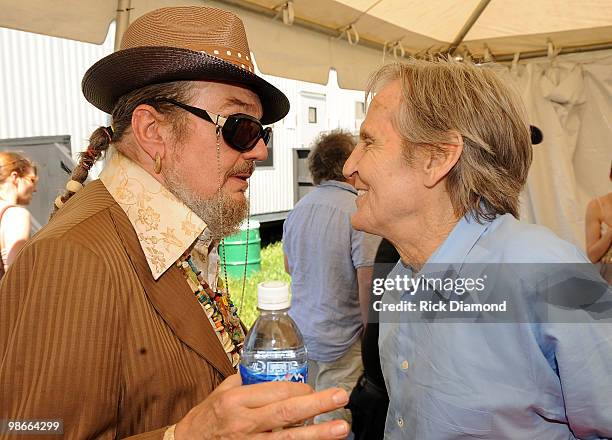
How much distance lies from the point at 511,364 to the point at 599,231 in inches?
123

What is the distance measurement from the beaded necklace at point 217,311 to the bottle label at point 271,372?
1.34ft

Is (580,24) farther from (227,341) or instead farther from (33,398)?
(33,398)

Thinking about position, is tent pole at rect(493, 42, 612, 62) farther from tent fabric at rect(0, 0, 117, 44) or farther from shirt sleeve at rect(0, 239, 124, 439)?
shirt sleeve at rect(0, 239, 124, 439)

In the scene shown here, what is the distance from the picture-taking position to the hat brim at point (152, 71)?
1414 millimetres

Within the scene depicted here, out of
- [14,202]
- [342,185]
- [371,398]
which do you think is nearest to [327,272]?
[342,185]

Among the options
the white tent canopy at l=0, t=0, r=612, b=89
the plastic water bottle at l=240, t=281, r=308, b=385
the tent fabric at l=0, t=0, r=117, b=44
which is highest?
the white tent canopy at l=0, t=0, r=612, b=89

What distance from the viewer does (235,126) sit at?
1535 millimetres

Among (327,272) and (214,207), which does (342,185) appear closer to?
(327,272)

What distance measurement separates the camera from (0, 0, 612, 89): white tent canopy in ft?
7.42

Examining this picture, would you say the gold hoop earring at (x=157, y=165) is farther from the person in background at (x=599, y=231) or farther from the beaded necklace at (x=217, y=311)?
the person in background at (x=599, y=231)

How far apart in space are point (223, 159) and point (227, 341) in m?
0.54

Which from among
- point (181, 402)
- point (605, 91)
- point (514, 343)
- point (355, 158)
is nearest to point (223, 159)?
point (355, 158)

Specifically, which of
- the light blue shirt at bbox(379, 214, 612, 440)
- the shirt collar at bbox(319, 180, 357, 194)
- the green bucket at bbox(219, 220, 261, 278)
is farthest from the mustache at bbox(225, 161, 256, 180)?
the green bucket at bbox(219, 220, 261, 278)

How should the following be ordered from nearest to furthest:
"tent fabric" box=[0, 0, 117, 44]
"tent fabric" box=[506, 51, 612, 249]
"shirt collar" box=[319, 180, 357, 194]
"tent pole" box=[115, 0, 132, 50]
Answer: "tent fabric" box=[0, 0, 117, 44] < "tent pole" box=[115, 0, 132, 50] < "shirt collar" box=[319, 180, 357, 194] < "tent fabric" box=[506, 51, 612, 249]
